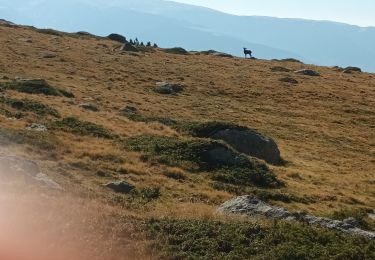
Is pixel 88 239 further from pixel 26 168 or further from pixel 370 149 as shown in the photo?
pixel 370 149

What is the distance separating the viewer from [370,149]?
47625 millimetres

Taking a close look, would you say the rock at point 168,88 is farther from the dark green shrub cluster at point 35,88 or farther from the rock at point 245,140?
the rock at point 245,140

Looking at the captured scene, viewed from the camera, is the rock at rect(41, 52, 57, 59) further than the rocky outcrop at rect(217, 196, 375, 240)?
Yes

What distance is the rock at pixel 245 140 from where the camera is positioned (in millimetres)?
35188

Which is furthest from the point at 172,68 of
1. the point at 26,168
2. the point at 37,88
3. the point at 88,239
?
the point at 88,239

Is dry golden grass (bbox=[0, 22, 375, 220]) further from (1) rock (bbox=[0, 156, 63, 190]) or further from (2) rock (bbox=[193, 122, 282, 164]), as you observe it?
(2) rock (bbox=[193, 122, 282, 164])

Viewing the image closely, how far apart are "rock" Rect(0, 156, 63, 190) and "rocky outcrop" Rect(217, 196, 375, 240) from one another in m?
6.70

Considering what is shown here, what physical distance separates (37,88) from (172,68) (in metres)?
36.1

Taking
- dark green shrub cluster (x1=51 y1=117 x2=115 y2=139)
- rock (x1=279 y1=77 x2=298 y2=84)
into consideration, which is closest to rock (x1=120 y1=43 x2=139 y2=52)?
rock (x1=279 y1=77 x2=298 y2=84)

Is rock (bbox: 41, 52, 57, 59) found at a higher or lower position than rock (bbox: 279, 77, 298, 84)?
lower

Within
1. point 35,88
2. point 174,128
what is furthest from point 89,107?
point 174,128

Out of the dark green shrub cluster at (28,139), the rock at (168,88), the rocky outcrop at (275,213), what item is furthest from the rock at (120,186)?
the rock at (168,88)

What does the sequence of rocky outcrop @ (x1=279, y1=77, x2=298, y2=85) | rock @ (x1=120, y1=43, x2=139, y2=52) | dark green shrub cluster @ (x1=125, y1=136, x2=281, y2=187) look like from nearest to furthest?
dark green shrub cluster @ (x1=125, y1=136, x2=281, y2=187), rocky outcrop @ (x1=279, y1=77, x2=298, y2=85), rock @ (x1=120, y1=43, x2=139, y2=52)

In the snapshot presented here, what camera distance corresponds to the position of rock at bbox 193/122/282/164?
3519 cm
